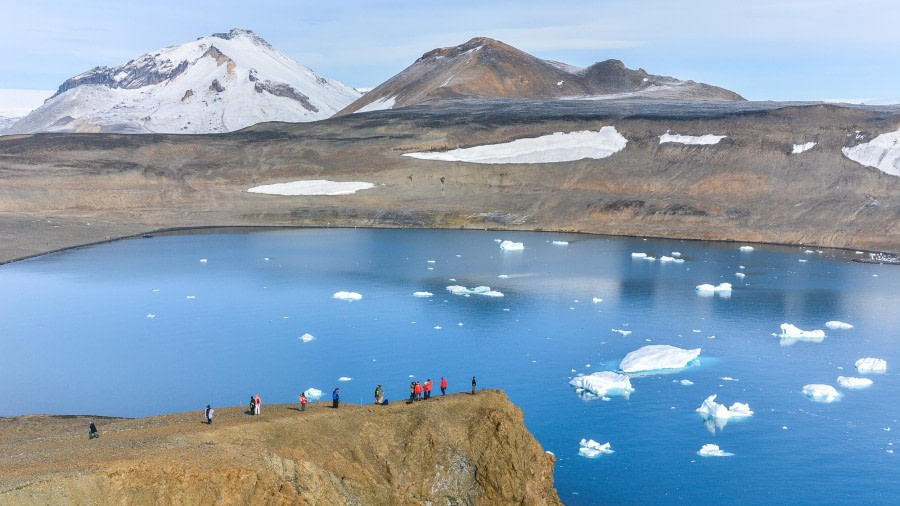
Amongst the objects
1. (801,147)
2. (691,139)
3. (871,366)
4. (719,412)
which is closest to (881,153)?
(801,147)

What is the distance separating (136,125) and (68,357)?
157597 millimetres

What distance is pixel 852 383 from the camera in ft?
127

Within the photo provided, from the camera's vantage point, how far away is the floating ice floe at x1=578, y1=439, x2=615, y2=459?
30.5 m

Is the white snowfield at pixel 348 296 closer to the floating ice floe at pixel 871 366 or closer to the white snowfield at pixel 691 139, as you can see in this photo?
the floating ice floe at pixel 871 366

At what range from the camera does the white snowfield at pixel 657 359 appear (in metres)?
40.2

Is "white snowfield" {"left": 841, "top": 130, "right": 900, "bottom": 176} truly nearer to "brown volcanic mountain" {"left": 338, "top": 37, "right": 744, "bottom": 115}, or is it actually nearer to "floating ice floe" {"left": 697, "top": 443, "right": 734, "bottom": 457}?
"brown volcanic mountain" {"left": 338, "top": 37, "right": 744, "bottom": 115}

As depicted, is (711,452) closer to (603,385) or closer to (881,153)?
(603,385)

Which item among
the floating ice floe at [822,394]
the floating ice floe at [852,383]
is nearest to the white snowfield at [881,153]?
the floating ice floe at [852,383]

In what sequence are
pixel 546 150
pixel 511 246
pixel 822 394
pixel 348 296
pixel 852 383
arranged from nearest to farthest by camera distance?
pixel 822 394 < pixel 852 383 < pixel 348 296 < pixel 511 246 < pixel 546 150

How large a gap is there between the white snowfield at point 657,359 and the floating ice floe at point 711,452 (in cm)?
921

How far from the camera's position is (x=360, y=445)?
72.2ft

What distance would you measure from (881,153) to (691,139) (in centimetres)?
1947

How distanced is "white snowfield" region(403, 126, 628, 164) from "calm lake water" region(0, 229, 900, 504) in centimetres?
2825

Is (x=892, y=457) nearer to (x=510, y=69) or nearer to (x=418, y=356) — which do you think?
(x=418, y=356)
